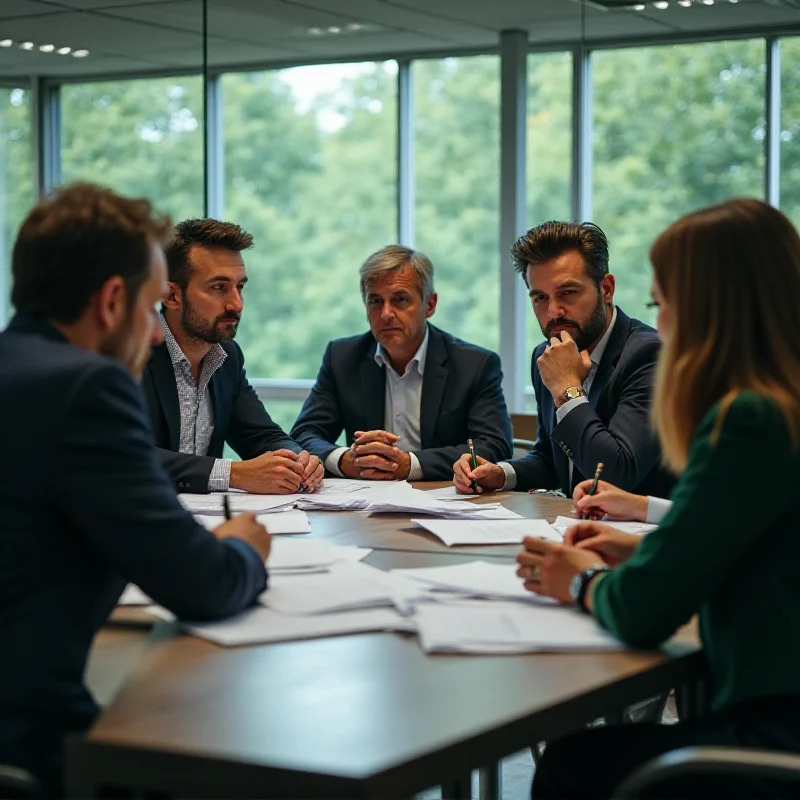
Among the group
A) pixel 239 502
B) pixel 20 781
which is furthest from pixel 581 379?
pixel 20 781

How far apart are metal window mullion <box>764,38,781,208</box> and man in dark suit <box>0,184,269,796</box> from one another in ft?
17.4

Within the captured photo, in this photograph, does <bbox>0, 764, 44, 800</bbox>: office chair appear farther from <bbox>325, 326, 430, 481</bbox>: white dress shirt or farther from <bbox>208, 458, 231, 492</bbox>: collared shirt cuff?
<bbox>325, 326, 430, 481</bbox>: white dress shirt

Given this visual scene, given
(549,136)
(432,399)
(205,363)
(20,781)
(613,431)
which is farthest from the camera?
(549,136)

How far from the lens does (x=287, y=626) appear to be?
6.49 ft

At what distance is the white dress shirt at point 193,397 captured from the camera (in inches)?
156

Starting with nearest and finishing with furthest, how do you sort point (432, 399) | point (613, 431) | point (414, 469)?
point (613, 431), point (414, 469), point (432, 399)

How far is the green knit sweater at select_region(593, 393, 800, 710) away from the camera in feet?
5.85

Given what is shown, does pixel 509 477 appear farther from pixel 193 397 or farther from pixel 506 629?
pixel 506 629

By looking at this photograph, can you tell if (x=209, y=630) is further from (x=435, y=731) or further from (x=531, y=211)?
(x=531, y=211)

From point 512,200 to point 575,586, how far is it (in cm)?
543

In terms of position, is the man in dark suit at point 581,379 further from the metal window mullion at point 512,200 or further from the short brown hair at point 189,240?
the metal window mullion at point 512,200

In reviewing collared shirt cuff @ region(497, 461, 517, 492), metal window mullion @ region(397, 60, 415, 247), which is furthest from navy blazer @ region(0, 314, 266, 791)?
metal window mullion @ region(397, 60, 415, 247)

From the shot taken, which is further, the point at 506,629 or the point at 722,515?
the point at 506,629

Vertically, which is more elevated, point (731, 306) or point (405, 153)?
point (405, 153)
